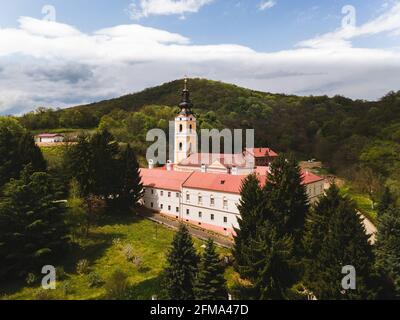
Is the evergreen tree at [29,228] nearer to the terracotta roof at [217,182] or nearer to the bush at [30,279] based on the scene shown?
the bush at [30,279]

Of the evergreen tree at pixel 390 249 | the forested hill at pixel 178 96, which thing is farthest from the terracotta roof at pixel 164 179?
the forested hill at pixel 178 96

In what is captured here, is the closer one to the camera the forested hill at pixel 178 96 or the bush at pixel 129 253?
the bush at pixel 129 253

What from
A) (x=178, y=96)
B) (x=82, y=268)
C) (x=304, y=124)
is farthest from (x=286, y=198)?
(x=178, y=96)

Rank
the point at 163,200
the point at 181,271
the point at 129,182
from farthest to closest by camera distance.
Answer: the point at 163,200 < the point at 129,182 < the point at 181,271

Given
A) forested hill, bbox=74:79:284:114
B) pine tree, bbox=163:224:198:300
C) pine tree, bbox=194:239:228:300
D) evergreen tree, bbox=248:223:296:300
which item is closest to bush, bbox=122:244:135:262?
pine tree, bbox=163:224:198:300

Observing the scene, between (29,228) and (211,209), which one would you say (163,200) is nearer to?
(211,209)

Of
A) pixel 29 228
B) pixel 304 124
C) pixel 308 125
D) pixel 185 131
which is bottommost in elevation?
pixel 29 228
